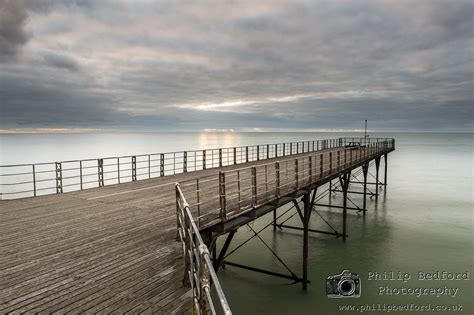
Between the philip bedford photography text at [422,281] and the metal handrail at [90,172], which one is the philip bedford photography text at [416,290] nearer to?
the philip bedford photography text at [422,281]

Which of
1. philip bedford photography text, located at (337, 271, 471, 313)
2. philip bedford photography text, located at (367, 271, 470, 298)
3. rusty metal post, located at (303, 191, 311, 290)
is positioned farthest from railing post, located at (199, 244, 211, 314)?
philip bedford photography text, located at (367, 271, 470, 298)

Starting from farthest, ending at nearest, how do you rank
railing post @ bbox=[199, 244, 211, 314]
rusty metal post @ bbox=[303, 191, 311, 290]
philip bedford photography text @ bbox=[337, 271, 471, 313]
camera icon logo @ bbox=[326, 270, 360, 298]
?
1. rusty metal post @ bbox=[303, 191, 311, 290]
2. camera icon logo @ bbox=[326, 270, 360, 298]
3. philip bedford photography text @ bbox=[337, 271, 471, 313]
4. railing post @ bbox=[199, 244, 211, 314]

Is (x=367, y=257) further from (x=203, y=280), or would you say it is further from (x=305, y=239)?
(x=203, y=280)

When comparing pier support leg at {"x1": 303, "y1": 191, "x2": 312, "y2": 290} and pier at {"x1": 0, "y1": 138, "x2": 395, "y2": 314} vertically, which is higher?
pier at {"x1": 0, "y1": 138, "x2": 395, "y2": 314}

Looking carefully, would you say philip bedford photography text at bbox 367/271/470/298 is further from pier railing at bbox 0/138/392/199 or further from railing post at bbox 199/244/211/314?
railing post at bbox 199/244/211/314

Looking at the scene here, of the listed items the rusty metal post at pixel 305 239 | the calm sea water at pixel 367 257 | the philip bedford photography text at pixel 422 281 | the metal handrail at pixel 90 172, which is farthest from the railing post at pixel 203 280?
the philip bedford photography text at pixel 422 281

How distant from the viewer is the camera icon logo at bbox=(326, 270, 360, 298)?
12.9 metres

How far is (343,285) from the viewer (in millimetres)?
14000

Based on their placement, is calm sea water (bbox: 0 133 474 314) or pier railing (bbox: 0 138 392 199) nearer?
calm sea water (bbox: 0 133 474 314)

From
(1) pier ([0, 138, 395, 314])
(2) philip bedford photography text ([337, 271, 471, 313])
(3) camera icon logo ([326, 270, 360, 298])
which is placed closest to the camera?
(1) pier ([0, 138, 395, 314])

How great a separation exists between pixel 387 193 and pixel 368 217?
43.3 feet

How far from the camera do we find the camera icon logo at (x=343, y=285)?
1288 centimetres

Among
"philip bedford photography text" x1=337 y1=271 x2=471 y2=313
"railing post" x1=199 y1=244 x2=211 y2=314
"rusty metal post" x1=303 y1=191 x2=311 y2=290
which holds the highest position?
"railing post" x1=199 y1=244 x2=211 y2=314

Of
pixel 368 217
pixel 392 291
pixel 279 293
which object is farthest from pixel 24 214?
pixel 368 217
